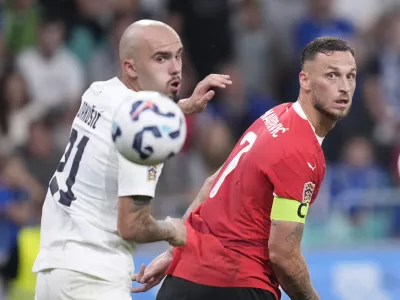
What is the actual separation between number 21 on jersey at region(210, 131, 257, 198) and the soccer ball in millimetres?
975

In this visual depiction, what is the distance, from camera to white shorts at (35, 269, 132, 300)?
5141 millimetres

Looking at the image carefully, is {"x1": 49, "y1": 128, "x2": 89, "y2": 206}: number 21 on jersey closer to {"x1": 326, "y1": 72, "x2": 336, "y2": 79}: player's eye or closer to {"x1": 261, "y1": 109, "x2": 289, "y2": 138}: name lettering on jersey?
{"x1": 261, "y1": 109, "x2": 289, "y2": 138}: name lettering on jersey

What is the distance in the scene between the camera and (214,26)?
12.2m

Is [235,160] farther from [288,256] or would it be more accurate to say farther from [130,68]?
[130,68]

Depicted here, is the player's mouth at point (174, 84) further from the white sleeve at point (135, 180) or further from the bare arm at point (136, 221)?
the bare arm at point (136, 221)

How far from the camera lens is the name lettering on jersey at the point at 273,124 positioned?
221 inches

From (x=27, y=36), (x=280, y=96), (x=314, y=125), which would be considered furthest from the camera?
(x=280, y=96)

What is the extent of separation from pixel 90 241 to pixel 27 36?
269 inches

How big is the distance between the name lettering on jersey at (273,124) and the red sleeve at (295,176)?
212mm

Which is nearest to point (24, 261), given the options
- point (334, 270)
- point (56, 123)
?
point (56, 123)

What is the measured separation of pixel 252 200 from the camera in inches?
222

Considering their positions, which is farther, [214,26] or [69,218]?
[214,26]

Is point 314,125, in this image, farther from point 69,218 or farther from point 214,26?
point 214,26

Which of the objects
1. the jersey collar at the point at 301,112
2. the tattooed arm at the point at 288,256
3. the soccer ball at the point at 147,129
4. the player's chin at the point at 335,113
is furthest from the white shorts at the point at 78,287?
the player's chin at the point at 335,113
